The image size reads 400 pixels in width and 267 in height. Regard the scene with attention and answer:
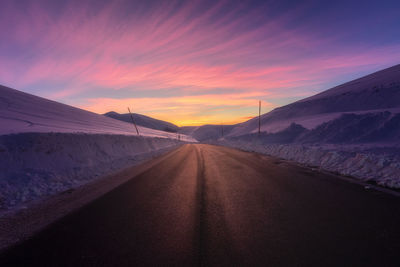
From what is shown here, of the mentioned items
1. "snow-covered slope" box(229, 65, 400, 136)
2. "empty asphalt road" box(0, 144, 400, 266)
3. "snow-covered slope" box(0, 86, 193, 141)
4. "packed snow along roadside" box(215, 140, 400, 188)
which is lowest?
"empty asphalt road" box(0, 144, 400, 266)

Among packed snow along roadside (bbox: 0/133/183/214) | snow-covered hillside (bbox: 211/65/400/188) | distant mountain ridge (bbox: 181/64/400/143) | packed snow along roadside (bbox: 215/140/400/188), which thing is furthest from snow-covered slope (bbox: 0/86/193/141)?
distant mountain ridge (bbox: 181/64/400/143)

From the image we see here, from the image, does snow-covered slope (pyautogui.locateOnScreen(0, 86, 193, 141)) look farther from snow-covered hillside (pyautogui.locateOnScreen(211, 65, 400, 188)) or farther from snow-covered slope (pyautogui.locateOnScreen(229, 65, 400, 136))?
snow-covered slope (pyautogui.locateOnScreen(229, 65, 400, 136))

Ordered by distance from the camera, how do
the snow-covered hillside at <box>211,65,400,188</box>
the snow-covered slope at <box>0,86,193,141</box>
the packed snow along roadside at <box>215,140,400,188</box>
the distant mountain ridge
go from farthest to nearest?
the distant mountain ridge, the snow-covered slope at <box>0,86,193,141</box>, the snow-covered hillside at <box>211,65,400,188</box>, the packed snow along roadside at <box>215,140,400,188</box>

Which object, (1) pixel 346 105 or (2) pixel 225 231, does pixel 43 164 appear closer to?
(2) pixel 225 231

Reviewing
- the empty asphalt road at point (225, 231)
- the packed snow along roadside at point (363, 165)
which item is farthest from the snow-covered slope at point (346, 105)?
the empty asphalt road at point (225, 231)

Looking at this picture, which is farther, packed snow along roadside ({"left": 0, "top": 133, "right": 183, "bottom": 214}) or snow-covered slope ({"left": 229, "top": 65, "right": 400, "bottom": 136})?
snow-covered slope ({"left": 229, "top": 65, "right": 400, "bottom": 136})

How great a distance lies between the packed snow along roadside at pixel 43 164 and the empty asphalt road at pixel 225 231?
10.2 feet

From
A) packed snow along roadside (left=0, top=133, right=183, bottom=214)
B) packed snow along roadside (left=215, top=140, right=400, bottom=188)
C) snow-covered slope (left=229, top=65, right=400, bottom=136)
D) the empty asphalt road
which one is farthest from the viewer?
snow-covered slope (left=229, top=65, right=400, bottom=136)

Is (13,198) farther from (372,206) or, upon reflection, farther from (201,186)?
(372,206)

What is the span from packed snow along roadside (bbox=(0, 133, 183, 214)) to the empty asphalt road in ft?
10.2

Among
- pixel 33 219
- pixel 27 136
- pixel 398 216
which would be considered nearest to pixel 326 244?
pixel 398 216

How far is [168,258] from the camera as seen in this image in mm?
2734

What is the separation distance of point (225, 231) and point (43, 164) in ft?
33.6

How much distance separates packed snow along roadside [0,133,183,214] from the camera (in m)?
6.56
